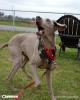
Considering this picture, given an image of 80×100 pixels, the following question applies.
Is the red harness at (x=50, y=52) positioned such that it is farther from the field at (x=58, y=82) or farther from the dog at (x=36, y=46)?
the field at (x=58, y=82)

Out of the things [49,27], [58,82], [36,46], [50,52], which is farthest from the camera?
[58,82]

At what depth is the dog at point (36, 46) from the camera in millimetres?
5887

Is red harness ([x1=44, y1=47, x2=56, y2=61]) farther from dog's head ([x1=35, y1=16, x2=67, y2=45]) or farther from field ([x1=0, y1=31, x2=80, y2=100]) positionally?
field ([x1=0, y1=31, x2=80, y2=100])

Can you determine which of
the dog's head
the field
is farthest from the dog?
the field

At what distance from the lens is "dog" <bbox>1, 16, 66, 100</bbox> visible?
19.3 feet

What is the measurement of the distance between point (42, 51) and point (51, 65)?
292 millimetres

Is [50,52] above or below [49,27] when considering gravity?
below

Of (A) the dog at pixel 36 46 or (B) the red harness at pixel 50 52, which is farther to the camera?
(B) the red harness at pixel 50 52

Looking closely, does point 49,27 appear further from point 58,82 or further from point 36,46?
point 58,82

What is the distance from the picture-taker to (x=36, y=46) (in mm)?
6242

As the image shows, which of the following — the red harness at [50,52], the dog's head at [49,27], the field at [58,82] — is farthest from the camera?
the field at [58,82]

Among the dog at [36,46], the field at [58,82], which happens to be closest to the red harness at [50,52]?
the dog at [36,46]

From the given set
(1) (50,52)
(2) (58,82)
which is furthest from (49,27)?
(2) (58,82)

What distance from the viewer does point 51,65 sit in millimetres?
6160
